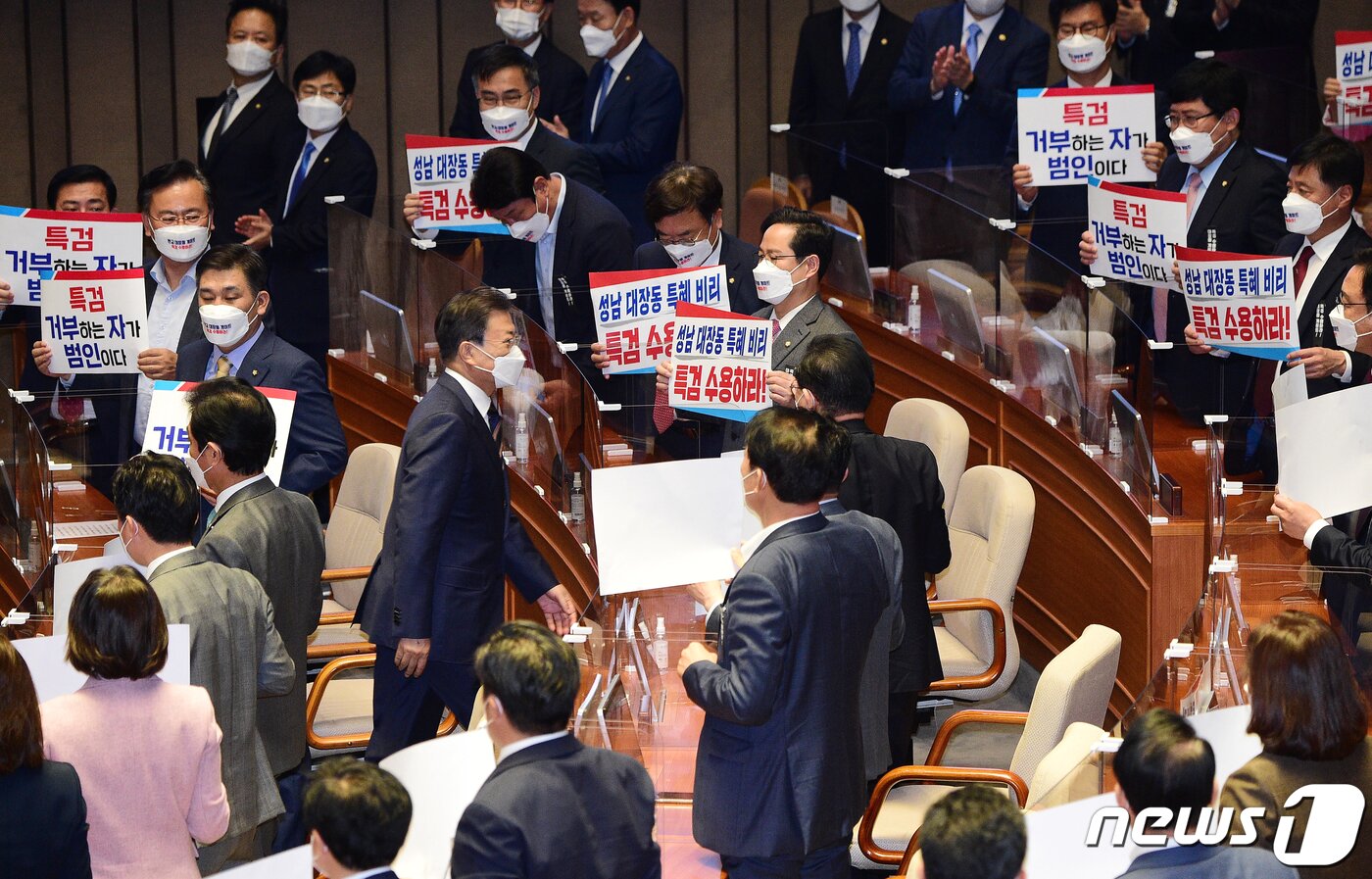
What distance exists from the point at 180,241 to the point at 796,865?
11.2 feet

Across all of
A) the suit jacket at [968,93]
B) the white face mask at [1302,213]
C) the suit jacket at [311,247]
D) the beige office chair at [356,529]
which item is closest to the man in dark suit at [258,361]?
the beige office chair at [356,529]

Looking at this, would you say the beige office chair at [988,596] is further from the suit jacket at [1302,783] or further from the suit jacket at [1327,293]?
the suit jacket at [1302,783]

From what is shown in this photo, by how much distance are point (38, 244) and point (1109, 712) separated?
4195mm

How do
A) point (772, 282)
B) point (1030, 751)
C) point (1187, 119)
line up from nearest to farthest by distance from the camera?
point (1030, 751) → point (772, 282) → point (1187, 119)

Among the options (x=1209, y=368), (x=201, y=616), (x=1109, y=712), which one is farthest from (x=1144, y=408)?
(x=201, y=616)

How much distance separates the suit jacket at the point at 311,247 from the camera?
7.33 m

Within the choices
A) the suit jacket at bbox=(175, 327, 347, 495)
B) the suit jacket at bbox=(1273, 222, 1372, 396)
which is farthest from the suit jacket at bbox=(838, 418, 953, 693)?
the suit jacket at bbox=(175, 327, 347, 495)

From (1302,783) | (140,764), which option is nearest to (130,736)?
(140,764)

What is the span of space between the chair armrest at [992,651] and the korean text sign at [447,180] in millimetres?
2561

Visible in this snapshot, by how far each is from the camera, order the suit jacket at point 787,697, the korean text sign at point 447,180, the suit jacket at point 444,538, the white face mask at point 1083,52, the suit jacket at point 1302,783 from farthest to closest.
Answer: the white face mask at point 1083,52, the korean text sign at point 447,180, the suit jacket at point 444,538, the suit jacket at point 787,697, the suit jacket at point 1302,783

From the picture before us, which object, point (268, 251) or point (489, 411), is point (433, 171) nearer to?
point (268, 251)

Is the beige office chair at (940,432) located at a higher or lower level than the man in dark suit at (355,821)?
higher

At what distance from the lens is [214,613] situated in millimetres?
3832

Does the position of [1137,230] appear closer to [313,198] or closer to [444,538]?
[444,538]
